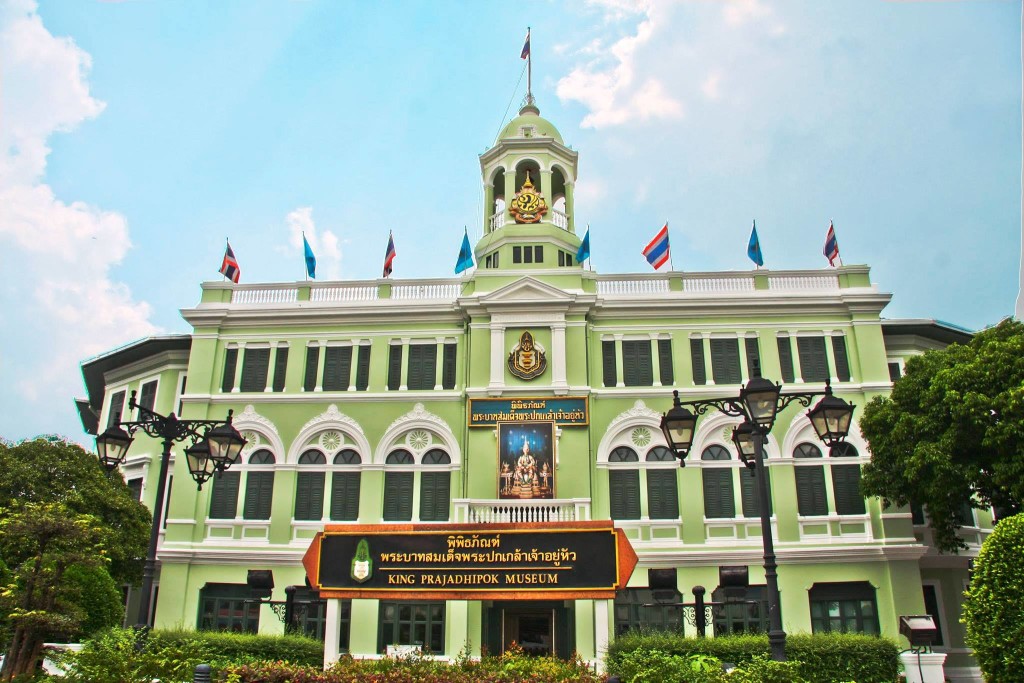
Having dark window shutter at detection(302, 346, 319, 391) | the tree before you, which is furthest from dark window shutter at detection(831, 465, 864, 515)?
dark window shutter at detection(302, 346, 319, 391)

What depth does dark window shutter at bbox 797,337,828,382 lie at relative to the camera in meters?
27.3

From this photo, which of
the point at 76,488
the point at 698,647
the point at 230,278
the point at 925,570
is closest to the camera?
the point at 698,647

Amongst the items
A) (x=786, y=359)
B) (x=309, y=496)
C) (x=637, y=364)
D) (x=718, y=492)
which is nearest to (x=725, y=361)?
(x=786, y=359)

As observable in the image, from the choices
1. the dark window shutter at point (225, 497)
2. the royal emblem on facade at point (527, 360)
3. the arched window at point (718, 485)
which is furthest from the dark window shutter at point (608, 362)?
the dark window shutter at point (225, 497)

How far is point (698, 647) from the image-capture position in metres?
20.1

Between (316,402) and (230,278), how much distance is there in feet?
20.1

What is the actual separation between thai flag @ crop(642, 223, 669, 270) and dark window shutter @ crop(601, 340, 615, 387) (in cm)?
348

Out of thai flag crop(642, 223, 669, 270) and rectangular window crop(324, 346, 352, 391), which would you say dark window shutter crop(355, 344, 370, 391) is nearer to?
rectangular window crop(324, 346, 352, 391)

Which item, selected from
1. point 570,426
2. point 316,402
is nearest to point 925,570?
point 570,426

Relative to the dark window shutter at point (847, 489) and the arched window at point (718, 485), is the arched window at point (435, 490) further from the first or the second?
the dark window shutter at point (847, 489)

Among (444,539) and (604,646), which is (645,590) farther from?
(444,539)

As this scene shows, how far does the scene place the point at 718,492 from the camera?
85.7 feet

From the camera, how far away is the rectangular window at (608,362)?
27.6m

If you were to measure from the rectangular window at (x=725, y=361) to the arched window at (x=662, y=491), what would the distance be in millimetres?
3392
